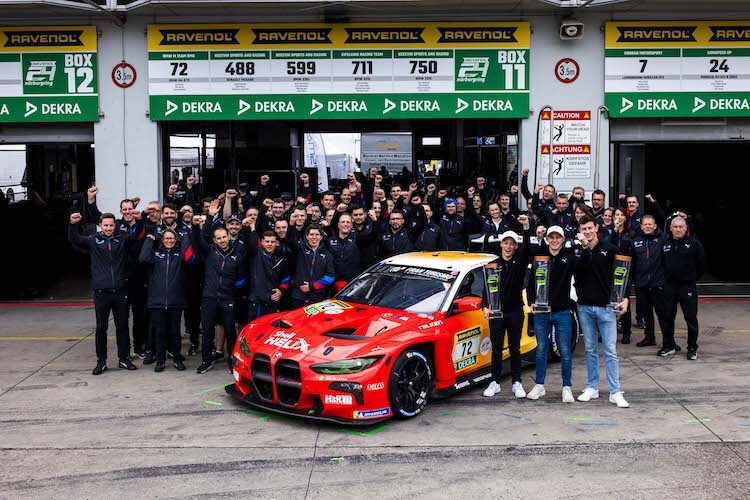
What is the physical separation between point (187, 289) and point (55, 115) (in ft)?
21.6

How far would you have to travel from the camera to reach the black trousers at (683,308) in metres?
10.3

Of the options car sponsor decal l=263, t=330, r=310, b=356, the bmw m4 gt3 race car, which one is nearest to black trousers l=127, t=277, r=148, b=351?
the bmw m4 gt3 race car

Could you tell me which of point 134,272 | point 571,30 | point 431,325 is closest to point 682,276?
point 431,325

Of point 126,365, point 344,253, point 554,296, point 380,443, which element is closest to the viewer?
point 380,443

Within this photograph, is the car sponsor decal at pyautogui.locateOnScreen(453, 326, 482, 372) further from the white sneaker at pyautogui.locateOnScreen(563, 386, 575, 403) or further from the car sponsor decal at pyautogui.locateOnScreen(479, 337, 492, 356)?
→ the white sneaker at pyautogui.locateOnScreen(563, 386, 575, 403)

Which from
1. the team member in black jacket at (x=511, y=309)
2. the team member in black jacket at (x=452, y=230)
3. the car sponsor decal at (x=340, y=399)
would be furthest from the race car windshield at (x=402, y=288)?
the team member in black jacket at (x=452, y=230)

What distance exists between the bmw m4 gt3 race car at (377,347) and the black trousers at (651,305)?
7.38 ft

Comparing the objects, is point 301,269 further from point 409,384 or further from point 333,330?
point 409,384

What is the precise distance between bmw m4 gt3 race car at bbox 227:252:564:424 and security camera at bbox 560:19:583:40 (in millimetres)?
6919

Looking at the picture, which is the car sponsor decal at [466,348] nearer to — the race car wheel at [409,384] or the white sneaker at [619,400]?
the race car wheel at [409,384]

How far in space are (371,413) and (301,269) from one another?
2.90 metres

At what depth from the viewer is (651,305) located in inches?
430

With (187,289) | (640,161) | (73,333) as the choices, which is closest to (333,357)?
(187,289)

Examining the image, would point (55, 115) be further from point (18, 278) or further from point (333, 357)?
point (333, 357)
